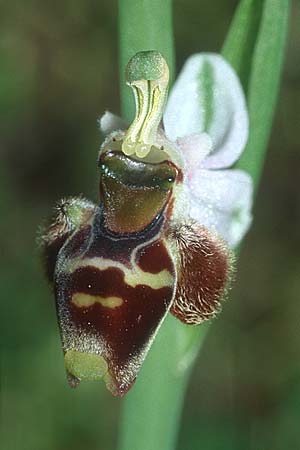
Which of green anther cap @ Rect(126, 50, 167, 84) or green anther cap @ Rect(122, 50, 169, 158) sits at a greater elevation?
green anther cap @ Rect(126, 50, 167, 84)

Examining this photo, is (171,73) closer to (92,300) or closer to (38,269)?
(92,300)

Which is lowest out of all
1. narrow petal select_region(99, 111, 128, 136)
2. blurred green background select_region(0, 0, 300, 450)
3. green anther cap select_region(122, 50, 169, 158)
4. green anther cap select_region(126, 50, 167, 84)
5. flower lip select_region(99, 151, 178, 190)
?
blurred green background select_region(0, 0, 300, 450)

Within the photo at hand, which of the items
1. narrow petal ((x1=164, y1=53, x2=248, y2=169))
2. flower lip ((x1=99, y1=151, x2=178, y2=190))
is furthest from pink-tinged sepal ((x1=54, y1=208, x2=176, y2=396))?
narrow petal ((x1=164, y1=53, x2=248, y2=169))

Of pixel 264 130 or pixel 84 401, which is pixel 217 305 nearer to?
pixel 264 130

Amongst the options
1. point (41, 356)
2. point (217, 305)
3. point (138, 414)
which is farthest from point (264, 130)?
point (41, 356)

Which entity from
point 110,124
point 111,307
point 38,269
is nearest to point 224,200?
point 110,124

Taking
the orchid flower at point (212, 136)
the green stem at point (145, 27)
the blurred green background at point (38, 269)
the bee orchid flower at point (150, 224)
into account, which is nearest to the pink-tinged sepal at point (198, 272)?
the bee orchid flower at point (150, 224)

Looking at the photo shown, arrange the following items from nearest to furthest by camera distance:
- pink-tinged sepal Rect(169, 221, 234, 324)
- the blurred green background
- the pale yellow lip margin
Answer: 1. the pale yellow lip margin
2. pink-tinged sepal Rect(169, 221, 234, 324)
3. the blurred green background

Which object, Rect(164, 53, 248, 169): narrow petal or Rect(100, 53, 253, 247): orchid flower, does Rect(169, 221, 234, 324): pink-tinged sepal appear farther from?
Rect(164, 53, 248, 169): narrow petal
